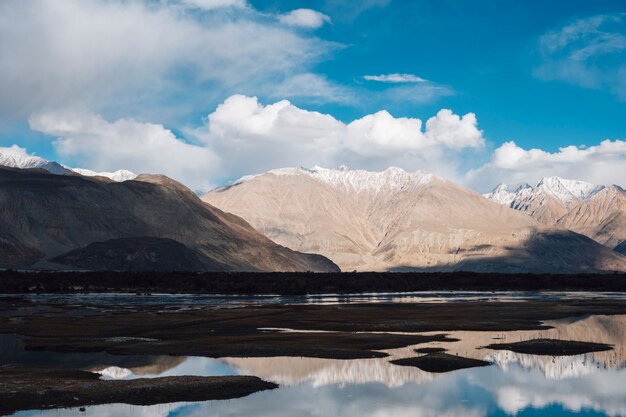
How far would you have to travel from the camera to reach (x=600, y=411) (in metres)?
26.5

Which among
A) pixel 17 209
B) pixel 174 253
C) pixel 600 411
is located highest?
pixel 17 209

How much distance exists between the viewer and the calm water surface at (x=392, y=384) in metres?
26.3

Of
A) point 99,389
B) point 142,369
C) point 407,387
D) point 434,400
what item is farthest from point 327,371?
point 99,389

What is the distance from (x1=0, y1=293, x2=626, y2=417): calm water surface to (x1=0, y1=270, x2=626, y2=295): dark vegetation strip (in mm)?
81067

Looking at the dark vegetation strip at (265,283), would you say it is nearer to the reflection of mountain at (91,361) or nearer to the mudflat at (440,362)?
the reflection of mountain at (91,361)

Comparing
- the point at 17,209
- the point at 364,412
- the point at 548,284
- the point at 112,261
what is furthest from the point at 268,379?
the point at 17,209

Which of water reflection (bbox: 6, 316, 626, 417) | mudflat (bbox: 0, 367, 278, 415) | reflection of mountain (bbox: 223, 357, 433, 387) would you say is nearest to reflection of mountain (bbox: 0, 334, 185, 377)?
water reflection (bbox: 6, 316, 626, 417)

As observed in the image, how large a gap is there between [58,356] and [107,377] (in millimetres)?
8215

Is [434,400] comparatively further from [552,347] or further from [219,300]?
[219,300]

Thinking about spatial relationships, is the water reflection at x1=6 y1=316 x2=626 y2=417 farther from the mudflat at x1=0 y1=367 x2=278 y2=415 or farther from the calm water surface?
the mudflat at x1=0 y1=367 x2=278 y2=415

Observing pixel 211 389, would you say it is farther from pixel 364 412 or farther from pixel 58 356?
pixel 58 356

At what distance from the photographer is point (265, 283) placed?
Answer: 13325cm

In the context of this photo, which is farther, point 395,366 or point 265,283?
point 265,283

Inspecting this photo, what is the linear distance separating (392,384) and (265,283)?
338ft
